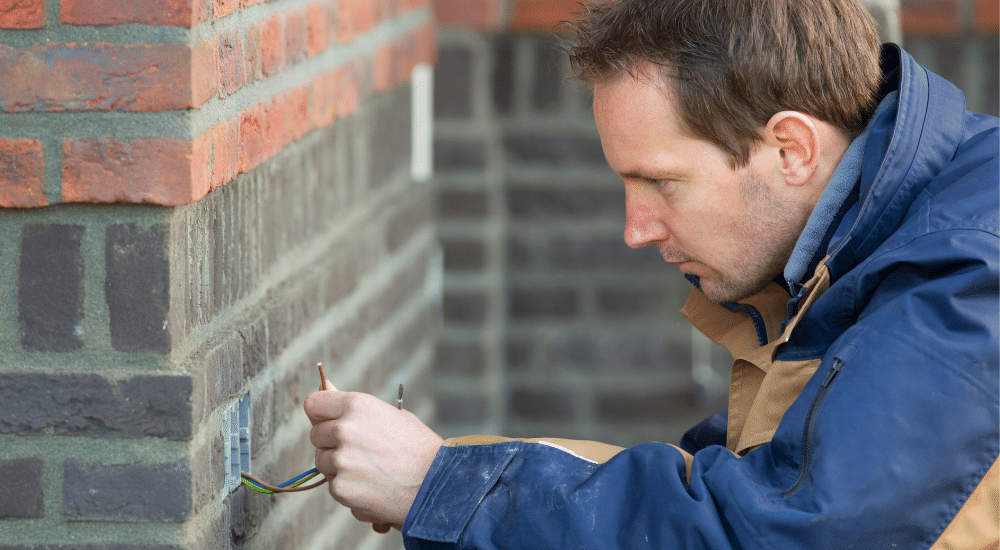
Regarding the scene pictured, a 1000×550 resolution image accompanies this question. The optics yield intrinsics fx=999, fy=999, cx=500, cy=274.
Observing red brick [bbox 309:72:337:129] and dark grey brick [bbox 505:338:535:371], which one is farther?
dark grey brick [bbox 505:338:535:371]

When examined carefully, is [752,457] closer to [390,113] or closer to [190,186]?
[190,186]

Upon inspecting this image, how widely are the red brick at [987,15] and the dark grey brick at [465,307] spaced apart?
1760 millimetres

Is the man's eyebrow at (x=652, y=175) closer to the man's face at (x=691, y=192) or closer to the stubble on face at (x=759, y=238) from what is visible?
the man's face at (x=691, y=192)

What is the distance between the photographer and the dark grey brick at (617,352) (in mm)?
3299

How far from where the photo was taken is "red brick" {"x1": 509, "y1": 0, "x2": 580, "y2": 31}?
3068mm

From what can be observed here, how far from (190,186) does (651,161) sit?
0.68m

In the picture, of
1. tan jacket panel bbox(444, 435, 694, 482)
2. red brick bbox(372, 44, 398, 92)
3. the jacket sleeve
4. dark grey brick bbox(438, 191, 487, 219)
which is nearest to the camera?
the jacket sleeve

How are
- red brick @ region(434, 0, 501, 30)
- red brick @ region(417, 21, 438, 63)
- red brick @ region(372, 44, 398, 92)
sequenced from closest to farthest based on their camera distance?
1. red brick @ region(372, 44, 398, 92)
2. red brick @ region(417, 21, 438, 63)
3. red brick @ region(434, 0, 501, 30)

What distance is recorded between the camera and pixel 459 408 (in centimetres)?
325

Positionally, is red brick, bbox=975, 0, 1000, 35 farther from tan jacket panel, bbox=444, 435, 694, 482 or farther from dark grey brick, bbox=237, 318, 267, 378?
dark grey brick, bbox=237, 318, 267, 378

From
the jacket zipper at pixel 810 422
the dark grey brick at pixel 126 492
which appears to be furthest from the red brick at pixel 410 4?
the jacket zipper at pixel 810 422

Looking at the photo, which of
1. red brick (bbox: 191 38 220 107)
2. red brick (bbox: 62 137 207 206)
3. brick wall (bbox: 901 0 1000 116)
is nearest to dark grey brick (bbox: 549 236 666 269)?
brick wall (bbox: 901 0 1000 116)

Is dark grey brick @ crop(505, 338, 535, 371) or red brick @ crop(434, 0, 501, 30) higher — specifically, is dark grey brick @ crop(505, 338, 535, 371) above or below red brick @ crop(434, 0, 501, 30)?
below

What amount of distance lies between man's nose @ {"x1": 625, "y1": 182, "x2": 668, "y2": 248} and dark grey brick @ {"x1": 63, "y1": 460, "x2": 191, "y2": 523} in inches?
30.2
